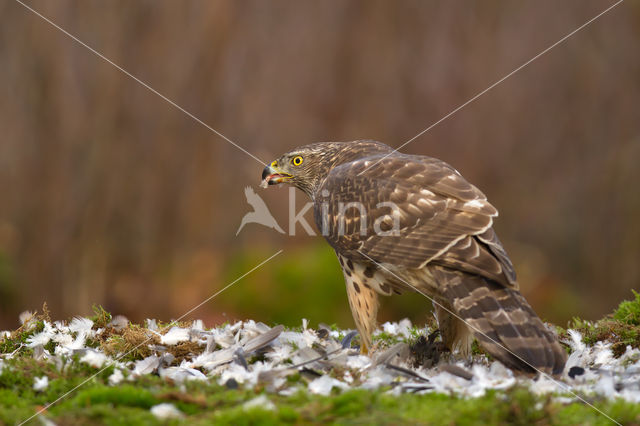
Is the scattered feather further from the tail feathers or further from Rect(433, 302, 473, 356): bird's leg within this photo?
Rect(433, 302, 473, 356): bird's leg

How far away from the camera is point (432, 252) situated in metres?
4.17

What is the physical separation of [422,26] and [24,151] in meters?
7.29

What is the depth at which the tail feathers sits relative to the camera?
11.9 ft

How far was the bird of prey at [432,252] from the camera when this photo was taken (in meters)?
3.78

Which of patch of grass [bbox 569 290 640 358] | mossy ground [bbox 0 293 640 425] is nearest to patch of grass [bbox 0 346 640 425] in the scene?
mossy ground [bbox 0 293 640 425]

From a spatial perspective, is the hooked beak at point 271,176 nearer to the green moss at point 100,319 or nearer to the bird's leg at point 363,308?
the bird's leg at point 363,308

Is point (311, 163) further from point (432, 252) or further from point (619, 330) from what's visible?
point (619, 330)

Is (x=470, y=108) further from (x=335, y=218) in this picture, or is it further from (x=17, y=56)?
(x=335, y=218)

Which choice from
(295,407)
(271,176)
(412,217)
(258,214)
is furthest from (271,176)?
(258,214)

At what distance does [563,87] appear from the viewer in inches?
518

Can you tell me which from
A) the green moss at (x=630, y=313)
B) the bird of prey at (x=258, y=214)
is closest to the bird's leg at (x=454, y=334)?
the green moss at (x=630, y=313)

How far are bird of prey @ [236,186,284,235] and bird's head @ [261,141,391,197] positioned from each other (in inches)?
212

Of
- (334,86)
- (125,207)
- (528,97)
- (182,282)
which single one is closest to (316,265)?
(182,282)

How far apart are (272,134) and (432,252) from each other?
9.10m
